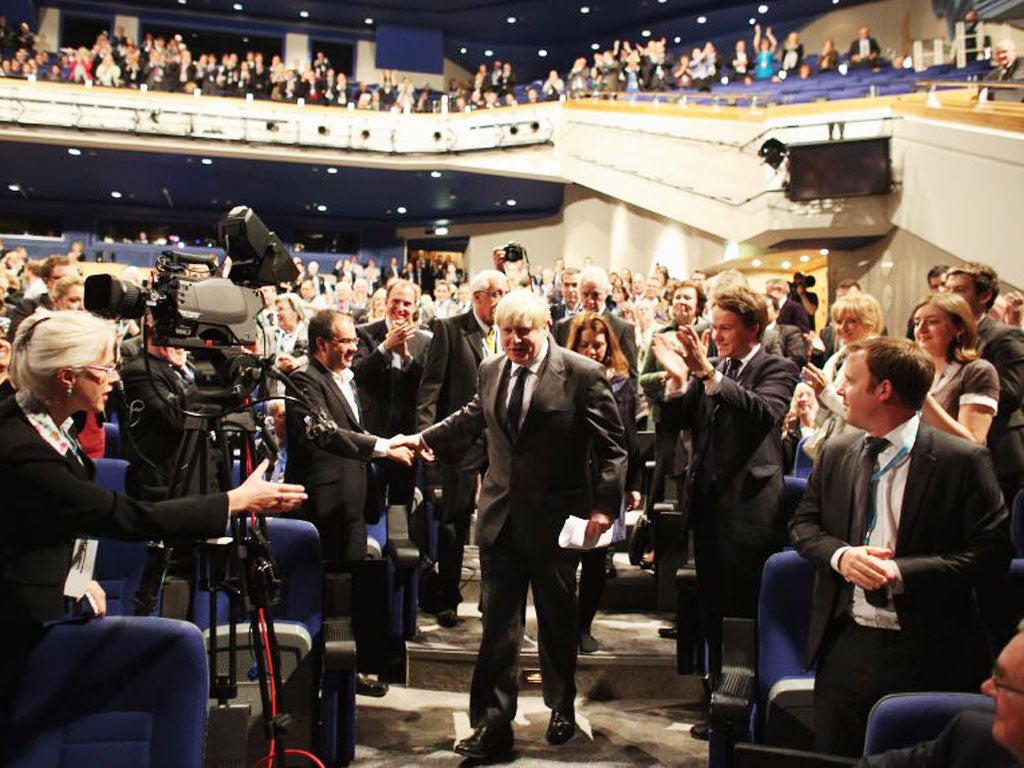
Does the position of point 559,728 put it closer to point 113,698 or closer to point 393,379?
point 113,698

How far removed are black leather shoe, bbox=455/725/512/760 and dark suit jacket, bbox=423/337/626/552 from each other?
57 centimetres

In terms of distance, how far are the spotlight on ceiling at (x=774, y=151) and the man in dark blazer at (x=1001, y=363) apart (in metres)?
8.40

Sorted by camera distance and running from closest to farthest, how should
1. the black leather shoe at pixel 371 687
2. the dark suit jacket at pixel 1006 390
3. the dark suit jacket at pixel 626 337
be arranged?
the dark suit jacket at pixel 1006 390 < the black leather shoe at pixel 371 687 < the dark suit jacket at pixel 626 337

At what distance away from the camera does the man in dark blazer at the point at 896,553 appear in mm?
2012

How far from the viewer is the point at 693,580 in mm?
3393

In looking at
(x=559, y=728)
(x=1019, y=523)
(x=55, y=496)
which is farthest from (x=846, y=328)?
(x=55, y=496)

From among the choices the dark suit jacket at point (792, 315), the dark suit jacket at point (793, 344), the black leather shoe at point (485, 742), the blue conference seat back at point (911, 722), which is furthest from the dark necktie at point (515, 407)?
the dark suit jacket at point (792, 315)

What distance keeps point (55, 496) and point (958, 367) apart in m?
2.48

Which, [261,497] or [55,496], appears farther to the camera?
[261,497]

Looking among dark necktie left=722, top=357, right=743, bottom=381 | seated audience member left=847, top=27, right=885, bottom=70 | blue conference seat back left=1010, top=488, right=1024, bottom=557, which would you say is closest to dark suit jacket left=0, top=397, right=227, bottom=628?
dark necktie left=722, top=357, right=743, bottom=381

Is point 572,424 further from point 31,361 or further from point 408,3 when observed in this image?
point 408,3

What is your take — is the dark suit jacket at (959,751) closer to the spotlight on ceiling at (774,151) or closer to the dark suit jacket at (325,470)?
the dark suit jacket at (325,470)

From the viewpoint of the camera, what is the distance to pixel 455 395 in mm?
4238

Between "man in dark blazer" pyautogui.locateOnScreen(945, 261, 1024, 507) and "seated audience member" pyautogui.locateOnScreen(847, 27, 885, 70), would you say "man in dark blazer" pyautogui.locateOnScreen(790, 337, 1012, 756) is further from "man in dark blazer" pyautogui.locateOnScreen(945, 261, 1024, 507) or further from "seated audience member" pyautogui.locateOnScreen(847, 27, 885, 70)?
"seated audience member" pyautogui.locateOnScreen(847, 27, 885, 70)
